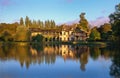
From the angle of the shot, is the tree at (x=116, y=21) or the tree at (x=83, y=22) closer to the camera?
the tree at (x=116, y=21)

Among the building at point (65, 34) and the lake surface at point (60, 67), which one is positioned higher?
the building at point (65, 34)

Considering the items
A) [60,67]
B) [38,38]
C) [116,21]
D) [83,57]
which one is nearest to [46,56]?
[83,57]

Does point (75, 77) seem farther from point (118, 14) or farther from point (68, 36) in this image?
point (68, 36)

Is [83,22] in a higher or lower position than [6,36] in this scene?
higher

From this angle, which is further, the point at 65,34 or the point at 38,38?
the point at 65,34

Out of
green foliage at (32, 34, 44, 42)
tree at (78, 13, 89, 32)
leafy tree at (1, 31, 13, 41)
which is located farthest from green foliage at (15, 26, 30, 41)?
tree at (78, 13, 89, 32)

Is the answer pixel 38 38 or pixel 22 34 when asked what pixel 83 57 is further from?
pixel 22 34

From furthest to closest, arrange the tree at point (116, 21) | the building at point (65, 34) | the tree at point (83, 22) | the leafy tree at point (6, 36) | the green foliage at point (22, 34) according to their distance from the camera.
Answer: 1. the leafy tree at point (6, 36)
2. the green foliage at point (22, 34)
3. the tree at point (83, 22)
4. the building at point (65, 34)
5. the tree at point (116, 21)

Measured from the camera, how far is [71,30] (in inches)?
4031

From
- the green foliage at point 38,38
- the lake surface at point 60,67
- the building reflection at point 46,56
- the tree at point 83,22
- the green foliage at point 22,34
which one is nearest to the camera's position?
the lake surface at point 60,67

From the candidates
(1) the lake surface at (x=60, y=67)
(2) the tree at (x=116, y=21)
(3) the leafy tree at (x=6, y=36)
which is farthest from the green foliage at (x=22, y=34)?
(1) the lake surface at (x=60, y=67)

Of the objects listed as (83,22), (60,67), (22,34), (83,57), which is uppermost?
(83,22)

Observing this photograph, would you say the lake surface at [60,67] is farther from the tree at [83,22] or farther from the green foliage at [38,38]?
the tree at [83,22]

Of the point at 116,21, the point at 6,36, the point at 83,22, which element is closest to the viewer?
the point at 116,21
